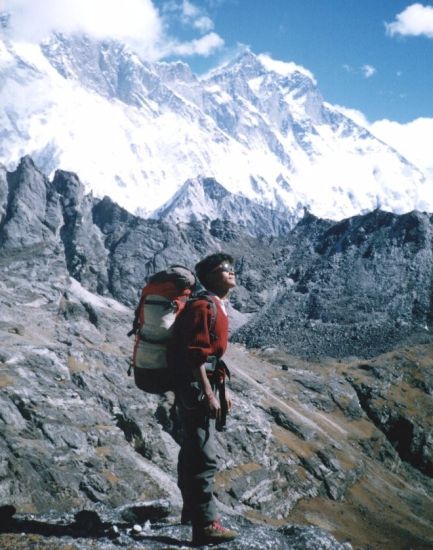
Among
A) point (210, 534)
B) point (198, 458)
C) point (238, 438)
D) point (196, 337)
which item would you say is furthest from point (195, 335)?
point (238, 438)

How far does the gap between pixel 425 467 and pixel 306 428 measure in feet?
101

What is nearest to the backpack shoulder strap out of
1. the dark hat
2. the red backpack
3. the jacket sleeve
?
the jacket sleeve

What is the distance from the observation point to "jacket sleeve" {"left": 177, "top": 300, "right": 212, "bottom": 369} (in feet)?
30.2

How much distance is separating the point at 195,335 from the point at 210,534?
4.02m

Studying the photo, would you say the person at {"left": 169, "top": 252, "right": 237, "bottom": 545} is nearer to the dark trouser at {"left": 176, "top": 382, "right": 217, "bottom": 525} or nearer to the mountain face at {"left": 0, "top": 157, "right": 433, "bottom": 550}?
the dark trouser at {"left": 176, "top": 382, "right": 217, "bottom": 525}

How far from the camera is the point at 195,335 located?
9.29 meters

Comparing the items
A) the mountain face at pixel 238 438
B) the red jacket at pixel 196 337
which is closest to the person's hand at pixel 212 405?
the red jacket at pixel 196 337

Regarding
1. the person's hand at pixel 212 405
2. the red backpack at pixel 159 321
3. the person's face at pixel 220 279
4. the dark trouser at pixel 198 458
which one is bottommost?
the dark trouser at pixel 198 458

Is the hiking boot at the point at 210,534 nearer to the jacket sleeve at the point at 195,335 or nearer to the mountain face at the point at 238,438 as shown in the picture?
the mountain face at the point at 238,438

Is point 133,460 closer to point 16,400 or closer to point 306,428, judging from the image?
point 16,400

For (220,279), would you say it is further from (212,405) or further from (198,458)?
(198,458)

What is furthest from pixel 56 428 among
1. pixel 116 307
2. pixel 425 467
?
pixel 116 307

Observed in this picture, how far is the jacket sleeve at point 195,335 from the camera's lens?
9.21 m

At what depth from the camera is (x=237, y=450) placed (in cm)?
7612
